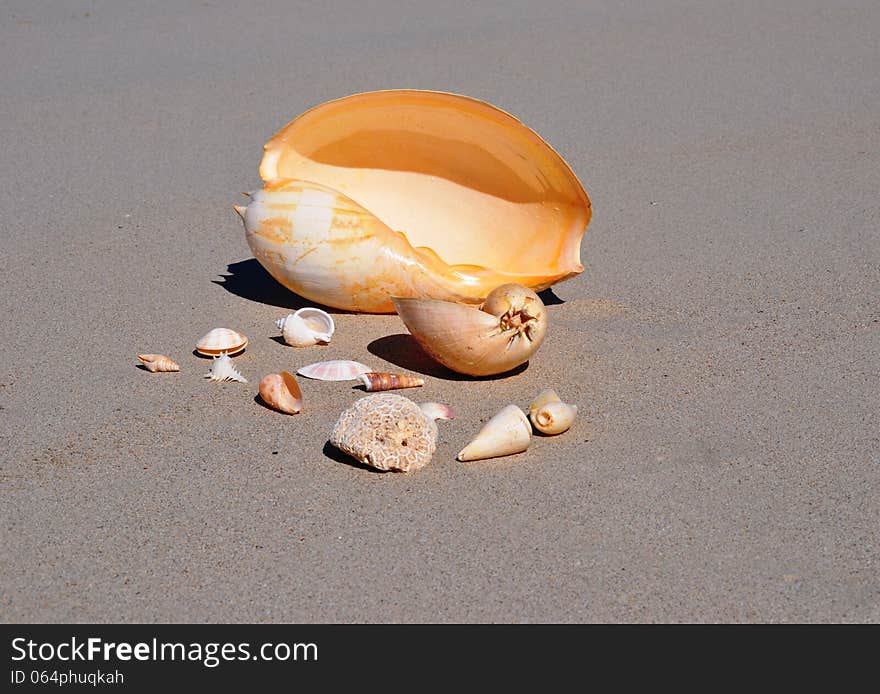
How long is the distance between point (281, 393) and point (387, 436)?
1.53 ft

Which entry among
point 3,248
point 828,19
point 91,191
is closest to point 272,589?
point 3,248

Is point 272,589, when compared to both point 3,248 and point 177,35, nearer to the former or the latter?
point 3,248

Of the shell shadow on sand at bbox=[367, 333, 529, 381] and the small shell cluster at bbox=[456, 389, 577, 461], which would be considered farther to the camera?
the shell shadow on sand at bbox=[367, 333, 529, 381]

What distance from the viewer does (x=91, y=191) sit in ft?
17.1

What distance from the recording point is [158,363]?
3.45 m

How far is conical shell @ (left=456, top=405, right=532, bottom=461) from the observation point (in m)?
2.95

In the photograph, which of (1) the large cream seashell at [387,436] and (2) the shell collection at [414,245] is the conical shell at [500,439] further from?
(1) the large cream seashell at [387,436]

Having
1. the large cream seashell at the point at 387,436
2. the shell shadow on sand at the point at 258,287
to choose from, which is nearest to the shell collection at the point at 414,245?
the large cream seashell at the point at 387,436

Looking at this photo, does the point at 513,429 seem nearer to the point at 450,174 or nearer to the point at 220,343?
the point at 220,343

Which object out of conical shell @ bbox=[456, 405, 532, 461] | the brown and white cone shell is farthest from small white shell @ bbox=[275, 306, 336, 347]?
conical shell @ bbox=[456, 405, 532, 461]

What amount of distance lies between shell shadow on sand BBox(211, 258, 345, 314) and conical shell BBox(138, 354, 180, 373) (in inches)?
24.8

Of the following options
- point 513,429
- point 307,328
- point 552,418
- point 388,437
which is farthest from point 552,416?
point 307,328

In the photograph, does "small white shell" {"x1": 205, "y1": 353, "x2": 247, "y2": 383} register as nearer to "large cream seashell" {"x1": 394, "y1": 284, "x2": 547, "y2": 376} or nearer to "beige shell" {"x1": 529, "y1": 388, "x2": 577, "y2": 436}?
"large cream seashell" {"x1": 394, "y1": 284, "x2": 547, "y2": 376}

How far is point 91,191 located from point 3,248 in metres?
0.76
